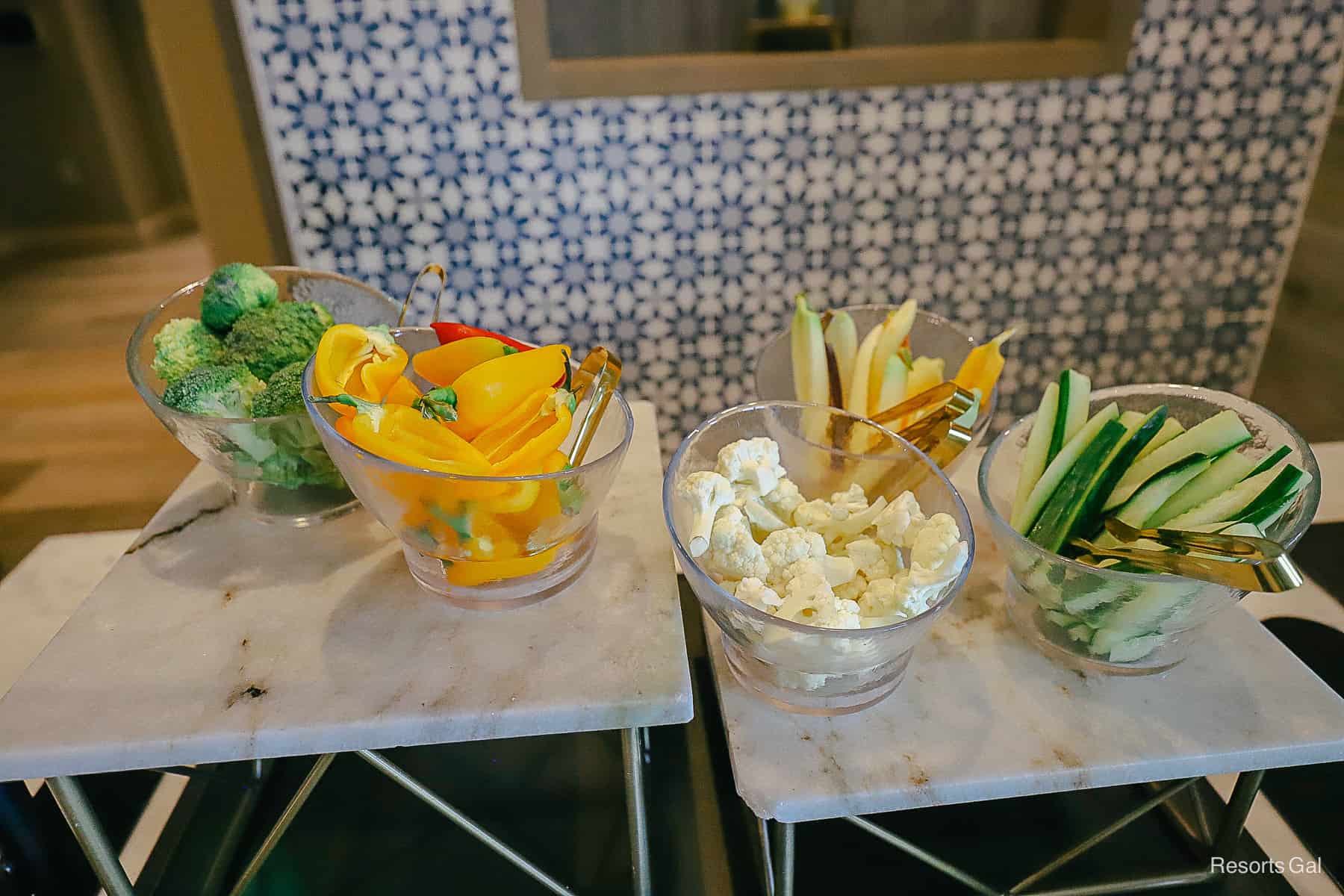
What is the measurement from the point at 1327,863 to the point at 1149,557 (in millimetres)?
451

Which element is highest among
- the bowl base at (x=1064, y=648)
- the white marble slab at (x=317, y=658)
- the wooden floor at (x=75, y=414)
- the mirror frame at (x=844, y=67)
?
the mirror frame at (x=844, y=67)

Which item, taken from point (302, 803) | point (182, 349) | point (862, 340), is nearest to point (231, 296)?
point (182, 349)

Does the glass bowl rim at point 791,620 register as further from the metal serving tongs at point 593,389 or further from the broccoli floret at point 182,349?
the broccoli floret at point 182,349

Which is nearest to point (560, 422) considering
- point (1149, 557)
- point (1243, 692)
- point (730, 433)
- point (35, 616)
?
point (730, 433)

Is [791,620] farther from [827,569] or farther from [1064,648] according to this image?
[1064,648]

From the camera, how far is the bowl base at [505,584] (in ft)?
2.34

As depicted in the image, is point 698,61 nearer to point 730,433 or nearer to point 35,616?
point 730,433

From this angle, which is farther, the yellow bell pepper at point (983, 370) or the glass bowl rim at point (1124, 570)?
the yellow bell pepper at point (983, 370)

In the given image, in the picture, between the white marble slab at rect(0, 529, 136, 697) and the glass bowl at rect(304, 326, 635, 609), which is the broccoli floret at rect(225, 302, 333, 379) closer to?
the glass bowl at rect(304, 326, 635, 609)

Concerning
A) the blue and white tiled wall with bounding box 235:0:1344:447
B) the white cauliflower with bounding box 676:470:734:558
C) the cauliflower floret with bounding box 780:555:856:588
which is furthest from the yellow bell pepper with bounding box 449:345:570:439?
the blue and white tiled wall with bounding box 235:0:1344:447

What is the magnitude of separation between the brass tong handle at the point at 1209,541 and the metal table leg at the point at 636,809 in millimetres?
405

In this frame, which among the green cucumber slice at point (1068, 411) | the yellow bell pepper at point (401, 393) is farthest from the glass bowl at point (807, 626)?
the yellow bell pepper at point (401, 393)

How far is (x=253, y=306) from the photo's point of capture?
82cm

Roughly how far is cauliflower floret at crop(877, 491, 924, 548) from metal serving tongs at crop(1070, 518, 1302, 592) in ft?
0.45
